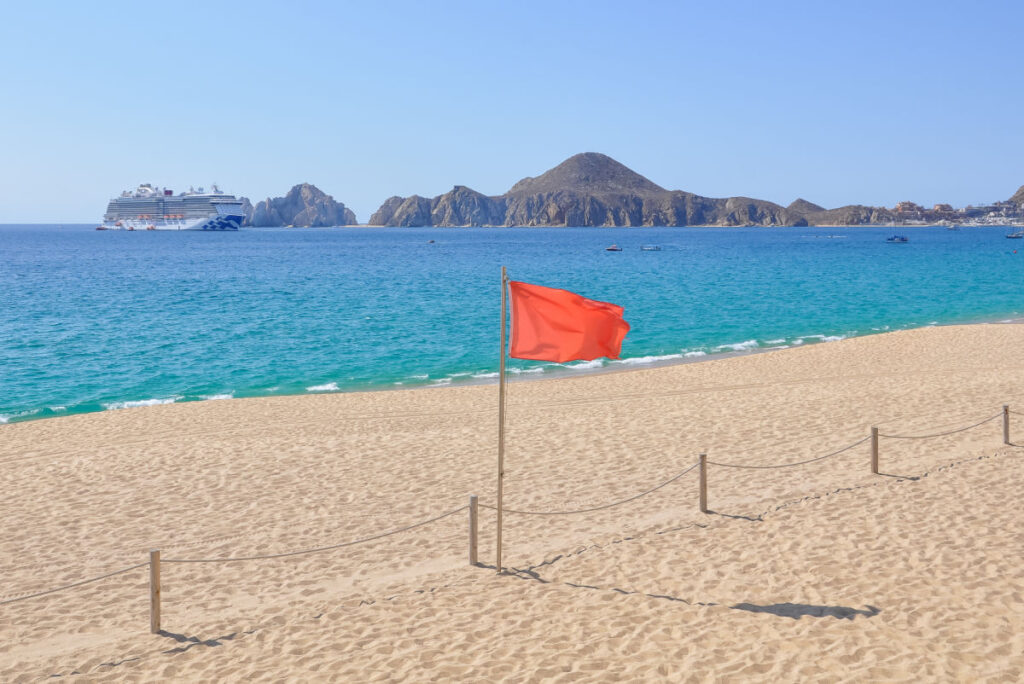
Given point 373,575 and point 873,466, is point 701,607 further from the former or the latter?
point 873,466

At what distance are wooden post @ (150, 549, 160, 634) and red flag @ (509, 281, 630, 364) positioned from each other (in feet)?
14.9

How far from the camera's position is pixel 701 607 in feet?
30.0

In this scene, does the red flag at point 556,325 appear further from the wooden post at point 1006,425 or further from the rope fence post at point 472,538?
the wooden post at point 1006,425

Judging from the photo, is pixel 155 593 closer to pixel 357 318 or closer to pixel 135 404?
pixel 135 404

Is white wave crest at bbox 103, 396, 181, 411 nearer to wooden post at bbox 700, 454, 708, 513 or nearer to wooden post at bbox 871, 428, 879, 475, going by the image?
wooden post at bbox 700, 454, 708, 513

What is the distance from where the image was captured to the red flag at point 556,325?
377 inches

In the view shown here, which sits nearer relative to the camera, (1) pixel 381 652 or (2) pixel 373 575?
(1) pixel 381 652

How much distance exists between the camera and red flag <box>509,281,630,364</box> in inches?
377

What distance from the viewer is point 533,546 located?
37.4ft

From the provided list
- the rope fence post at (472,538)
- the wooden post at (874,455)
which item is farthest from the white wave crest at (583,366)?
the rope fence post at (472,538)

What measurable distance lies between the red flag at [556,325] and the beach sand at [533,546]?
2875 mm

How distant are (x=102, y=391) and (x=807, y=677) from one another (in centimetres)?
2442

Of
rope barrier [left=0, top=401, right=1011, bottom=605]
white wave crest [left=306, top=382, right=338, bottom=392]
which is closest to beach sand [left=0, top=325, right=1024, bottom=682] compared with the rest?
rope barrier [left=0, top=401, right=1011, bottom=605]

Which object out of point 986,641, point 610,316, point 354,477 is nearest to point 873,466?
point 986,641
